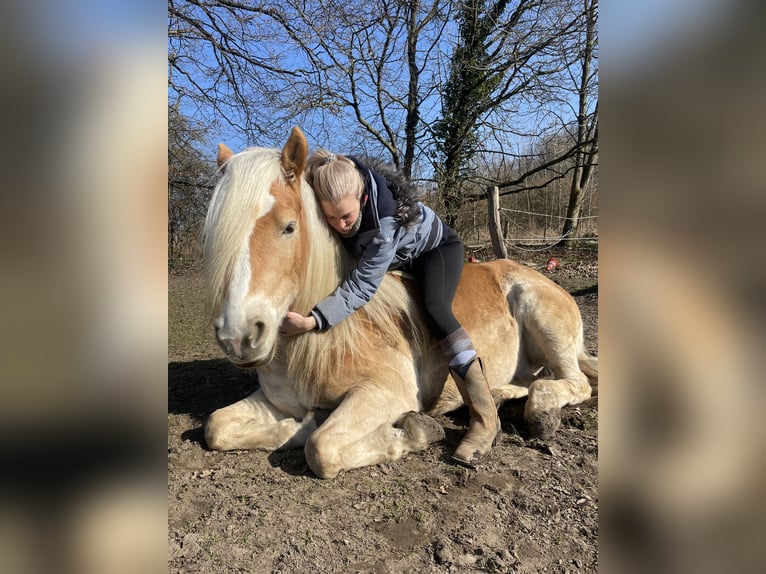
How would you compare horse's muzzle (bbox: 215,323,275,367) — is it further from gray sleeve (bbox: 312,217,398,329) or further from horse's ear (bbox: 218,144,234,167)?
horse's ear (bbox: 218,144,234,167)

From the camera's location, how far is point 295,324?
2.23m

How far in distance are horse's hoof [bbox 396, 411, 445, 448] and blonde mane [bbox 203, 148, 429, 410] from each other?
1.33 ft

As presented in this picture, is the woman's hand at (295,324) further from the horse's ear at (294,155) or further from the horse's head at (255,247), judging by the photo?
the horse's ear at (294,155)

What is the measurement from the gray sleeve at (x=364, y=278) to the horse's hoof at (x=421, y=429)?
0.64 metres

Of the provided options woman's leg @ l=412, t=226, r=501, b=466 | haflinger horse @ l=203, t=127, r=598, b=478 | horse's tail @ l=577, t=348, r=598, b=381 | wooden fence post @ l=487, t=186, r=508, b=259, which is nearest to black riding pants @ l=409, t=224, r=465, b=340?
woman's leg @ l=412, t=226, r=501, b=466

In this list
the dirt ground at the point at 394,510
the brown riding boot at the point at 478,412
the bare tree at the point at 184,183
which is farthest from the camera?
the bare tree at the point at 184,183

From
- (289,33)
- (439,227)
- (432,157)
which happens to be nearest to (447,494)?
(439,227)

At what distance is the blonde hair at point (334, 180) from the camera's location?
2223 millimetres

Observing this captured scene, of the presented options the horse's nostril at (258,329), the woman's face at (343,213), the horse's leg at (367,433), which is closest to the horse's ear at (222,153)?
the woman's face at (343,213)

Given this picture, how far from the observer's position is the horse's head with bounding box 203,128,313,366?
1.82 metres
